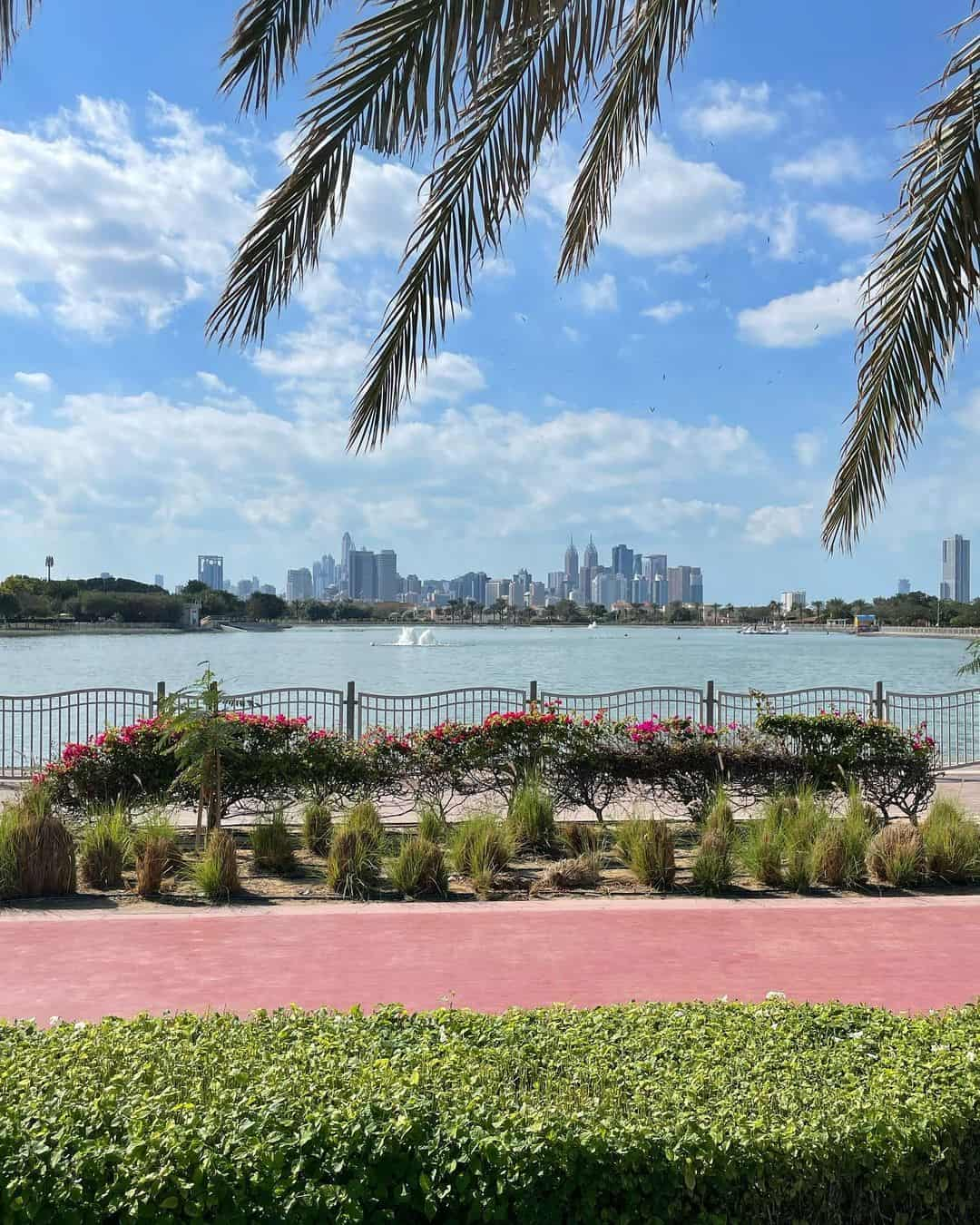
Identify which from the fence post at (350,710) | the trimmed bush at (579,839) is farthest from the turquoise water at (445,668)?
the trimmed bush at (579,839)

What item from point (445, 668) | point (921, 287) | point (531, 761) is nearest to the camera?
point (921, 287)

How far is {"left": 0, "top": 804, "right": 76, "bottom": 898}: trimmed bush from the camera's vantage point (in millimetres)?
8859

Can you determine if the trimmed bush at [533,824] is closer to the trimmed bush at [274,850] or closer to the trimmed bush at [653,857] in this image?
the trimmed bush at [653,857]

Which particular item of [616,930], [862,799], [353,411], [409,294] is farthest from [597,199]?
[862,799]

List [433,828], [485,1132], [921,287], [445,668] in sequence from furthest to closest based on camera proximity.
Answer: [445,668], [433,828], [921,287], [485,1132]

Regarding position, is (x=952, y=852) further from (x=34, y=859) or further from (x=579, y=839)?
(x=34, y=859)

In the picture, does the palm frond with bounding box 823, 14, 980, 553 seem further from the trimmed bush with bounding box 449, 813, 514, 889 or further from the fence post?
the fence post

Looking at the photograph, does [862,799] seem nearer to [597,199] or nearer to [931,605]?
[597,199]

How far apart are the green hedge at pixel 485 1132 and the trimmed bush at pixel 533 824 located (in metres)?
6.94

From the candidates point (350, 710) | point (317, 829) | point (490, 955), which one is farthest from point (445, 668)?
point (490, 955)

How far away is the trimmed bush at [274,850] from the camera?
33.0 ft

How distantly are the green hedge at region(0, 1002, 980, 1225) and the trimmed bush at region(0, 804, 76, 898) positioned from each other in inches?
208

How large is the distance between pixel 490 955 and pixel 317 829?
419 centimetres

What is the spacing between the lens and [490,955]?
7258 mm
